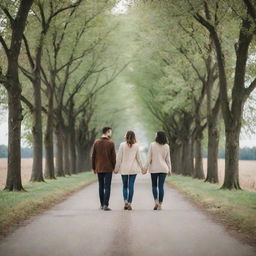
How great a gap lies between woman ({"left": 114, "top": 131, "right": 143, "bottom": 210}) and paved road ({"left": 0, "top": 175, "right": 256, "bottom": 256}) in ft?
1.99

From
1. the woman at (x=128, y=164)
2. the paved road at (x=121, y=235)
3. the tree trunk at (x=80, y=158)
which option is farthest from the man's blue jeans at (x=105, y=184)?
the tree trunk at (x=80, y=158)

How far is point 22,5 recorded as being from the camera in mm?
17188

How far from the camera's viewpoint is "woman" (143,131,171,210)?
1296 centimetres

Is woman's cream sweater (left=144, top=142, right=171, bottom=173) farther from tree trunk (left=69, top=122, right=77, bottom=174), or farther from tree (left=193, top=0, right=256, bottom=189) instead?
tree trunk (left=69, top=122, right=77, bottom=174)

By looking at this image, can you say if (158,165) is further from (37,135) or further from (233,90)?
(37,135)

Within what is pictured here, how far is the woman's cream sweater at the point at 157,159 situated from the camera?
13.0 metres

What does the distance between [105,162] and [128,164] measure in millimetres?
608

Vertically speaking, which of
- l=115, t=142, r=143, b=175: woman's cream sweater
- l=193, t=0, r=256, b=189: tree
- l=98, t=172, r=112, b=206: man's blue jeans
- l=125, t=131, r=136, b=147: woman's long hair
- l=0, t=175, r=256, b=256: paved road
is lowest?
l=0, t=175, r=256, b=256: paved road

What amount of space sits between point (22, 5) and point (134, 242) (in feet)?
38.4

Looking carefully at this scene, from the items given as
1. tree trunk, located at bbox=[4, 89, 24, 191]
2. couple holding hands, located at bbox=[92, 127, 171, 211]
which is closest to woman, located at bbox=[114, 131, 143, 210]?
couple holding hands, located at bbox=[92, 127, 171, 211]

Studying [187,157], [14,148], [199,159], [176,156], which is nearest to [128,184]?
[14,148]

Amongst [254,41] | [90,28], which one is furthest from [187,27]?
[90,28]

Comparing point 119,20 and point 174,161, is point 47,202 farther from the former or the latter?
point 174,161

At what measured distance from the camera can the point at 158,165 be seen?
42.6ft
